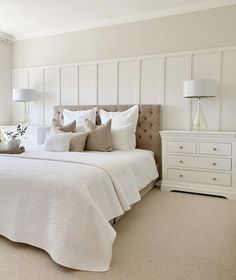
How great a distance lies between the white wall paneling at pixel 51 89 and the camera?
187 inches

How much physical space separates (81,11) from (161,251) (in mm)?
3577

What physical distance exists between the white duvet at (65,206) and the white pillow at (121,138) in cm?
106

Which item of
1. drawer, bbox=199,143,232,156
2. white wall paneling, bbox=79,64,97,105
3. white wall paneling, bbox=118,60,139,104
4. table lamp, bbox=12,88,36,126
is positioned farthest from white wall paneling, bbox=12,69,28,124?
drawer, bbox=199,143,232,156

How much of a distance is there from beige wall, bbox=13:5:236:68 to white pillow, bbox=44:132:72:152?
1.80 m

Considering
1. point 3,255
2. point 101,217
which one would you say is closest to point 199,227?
point 101,217

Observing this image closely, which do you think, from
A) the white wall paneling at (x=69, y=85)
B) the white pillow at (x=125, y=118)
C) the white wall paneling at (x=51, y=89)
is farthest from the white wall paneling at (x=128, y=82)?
the white wall paneling at (x=51, y=89)

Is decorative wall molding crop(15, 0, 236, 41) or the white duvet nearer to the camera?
the white duvet

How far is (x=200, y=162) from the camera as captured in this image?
3.36 metres

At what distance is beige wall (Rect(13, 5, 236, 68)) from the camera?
355cm

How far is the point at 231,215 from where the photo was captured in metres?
2.72

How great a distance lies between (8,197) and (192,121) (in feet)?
8.95

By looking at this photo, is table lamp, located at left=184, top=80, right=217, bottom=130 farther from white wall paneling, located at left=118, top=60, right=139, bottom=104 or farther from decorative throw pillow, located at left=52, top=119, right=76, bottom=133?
decorative throw pillow, located at left=52, top=119, right=76, bottom=133

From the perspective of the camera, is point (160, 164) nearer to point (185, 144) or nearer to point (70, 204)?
point (185, 144)

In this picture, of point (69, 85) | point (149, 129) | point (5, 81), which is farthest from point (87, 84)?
point (5, 81)
